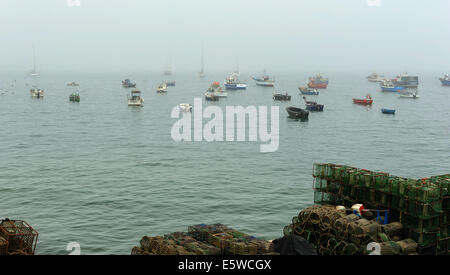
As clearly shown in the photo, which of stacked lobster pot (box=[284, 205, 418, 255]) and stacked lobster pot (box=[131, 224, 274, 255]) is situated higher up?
stacked lobster pot (box=[284, 205, 418, 255])

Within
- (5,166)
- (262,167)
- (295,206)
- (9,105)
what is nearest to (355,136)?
(262,167)

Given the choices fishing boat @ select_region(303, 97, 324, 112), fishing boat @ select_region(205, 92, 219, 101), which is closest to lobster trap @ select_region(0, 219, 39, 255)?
fishing boat @ select_region(303, 97, 324, 112)

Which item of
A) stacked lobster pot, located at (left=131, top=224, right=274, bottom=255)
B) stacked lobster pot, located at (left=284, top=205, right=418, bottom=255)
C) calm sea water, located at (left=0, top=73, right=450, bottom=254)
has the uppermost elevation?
stacked lobster pot, located at (left=284, top=205, right=418, bottom=255)

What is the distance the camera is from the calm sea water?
115ft

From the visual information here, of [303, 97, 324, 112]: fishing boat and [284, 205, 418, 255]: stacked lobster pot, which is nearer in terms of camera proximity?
[284, 205, 418, 255]: stacked lobster pot

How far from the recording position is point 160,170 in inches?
2110

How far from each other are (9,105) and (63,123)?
4901 centimetres

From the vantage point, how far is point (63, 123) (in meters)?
96.6

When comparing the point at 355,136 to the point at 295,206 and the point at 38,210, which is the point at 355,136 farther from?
the point at 38,210
